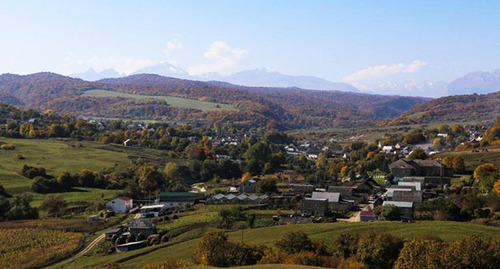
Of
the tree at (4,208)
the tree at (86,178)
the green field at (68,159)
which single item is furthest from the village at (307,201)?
the tree at (86,178)

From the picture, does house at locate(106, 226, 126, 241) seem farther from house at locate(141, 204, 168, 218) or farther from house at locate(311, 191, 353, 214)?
house at locate(311, 191, 353, 214)

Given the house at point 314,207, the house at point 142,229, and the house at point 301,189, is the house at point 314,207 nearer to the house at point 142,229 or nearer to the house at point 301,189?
the house at point 301,189

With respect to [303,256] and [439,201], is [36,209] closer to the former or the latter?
[303,256]

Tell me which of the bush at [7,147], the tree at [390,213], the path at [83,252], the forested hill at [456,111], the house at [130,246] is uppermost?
the forested hill at [456,111]

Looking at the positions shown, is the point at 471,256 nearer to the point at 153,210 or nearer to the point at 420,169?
the point at 153,210

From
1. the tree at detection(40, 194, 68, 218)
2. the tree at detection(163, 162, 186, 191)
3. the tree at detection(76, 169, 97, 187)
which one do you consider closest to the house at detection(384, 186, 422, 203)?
the tree at detection(163, 162, 186, 191)

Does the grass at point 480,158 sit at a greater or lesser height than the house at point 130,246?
greater

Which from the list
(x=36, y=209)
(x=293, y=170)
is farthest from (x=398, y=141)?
(x=36, y=209)
